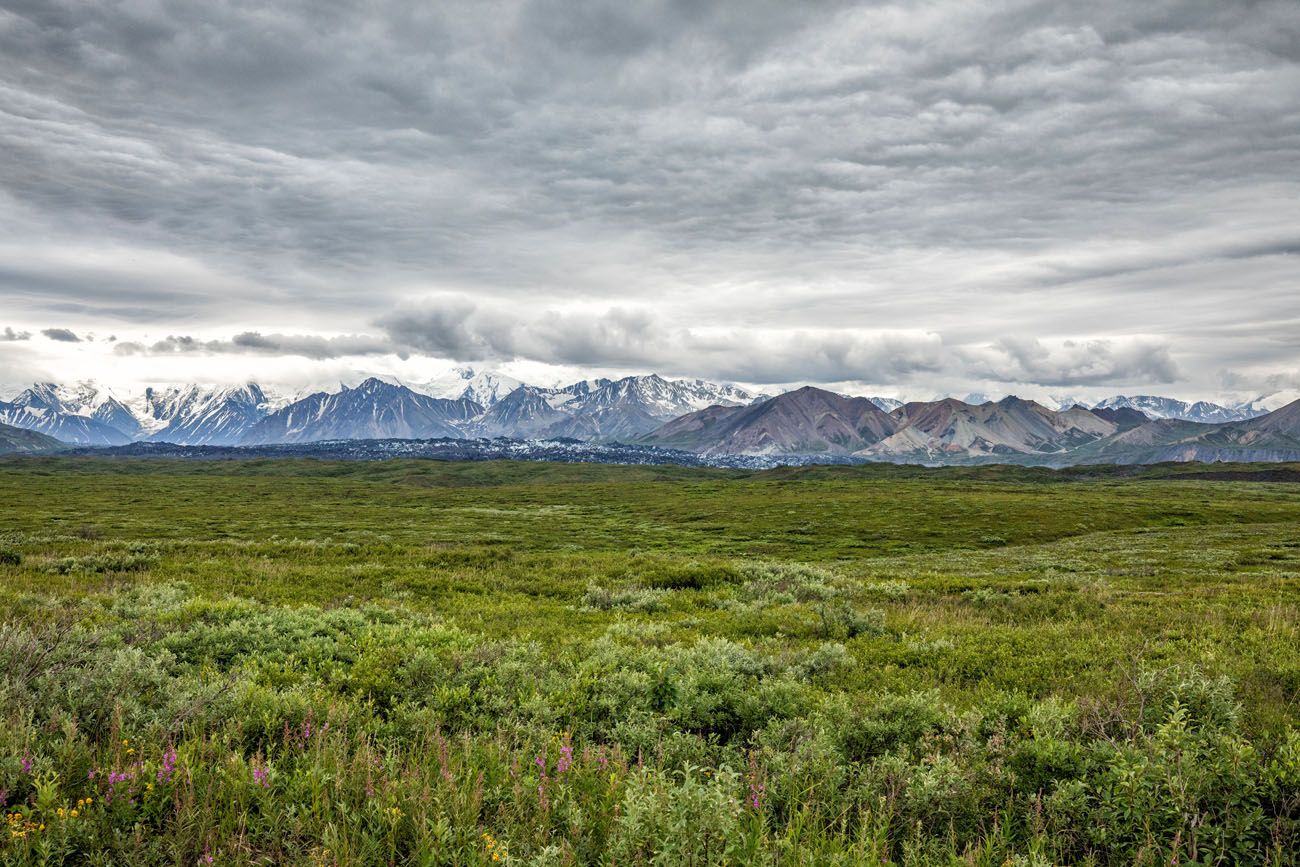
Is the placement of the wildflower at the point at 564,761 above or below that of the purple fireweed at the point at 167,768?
below

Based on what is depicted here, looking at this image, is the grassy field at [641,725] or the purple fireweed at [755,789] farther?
the purple fireweed at [755,789]

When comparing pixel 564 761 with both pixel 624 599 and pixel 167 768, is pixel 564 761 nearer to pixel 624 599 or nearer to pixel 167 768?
pixel 167 768

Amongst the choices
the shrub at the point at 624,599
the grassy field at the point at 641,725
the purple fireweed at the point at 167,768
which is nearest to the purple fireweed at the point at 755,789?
the grassy field at the point at 641,725

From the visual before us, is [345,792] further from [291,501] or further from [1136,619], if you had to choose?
[291,501]

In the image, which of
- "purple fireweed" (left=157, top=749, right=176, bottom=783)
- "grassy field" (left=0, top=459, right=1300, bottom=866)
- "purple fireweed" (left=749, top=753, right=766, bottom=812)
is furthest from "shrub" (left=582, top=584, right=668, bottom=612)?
"purple fireweed" (left=157, top=749, right=176, bottom=783)

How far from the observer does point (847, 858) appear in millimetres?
5047

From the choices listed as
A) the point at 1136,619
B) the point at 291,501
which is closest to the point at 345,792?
the point at 1136,619

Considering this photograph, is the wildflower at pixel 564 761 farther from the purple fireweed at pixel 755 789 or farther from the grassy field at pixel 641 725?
the purple fireweed at pixel 755 789

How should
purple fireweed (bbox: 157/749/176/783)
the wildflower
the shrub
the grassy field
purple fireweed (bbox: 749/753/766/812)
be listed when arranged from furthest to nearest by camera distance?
1. the shrub
2. the wildflower
3. purple fireweed (bbox: 749/753/766/812)
4. purple fireweed (bbox: 157/749/176/783)
5. the grassy field

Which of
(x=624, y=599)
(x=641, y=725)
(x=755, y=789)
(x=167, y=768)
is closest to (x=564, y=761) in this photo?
(x=755, y=789)

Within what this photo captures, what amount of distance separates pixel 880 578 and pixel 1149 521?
248ft

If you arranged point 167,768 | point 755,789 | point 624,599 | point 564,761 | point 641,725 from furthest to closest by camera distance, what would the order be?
point 624,599 < point 641,725 < point 564,761 < point 755,789 < point 167,768

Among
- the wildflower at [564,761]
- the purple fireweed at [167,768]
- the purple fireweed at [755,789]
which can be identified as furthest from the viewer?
the wildflower at [564,761]

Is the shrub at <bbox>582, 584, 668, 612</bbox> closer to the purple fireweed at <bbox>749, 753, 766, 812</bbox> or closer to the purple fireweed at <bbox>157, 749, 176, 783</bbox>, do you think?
the purple fireweed at <bbox>749, 753, 766, 812</bbox>
